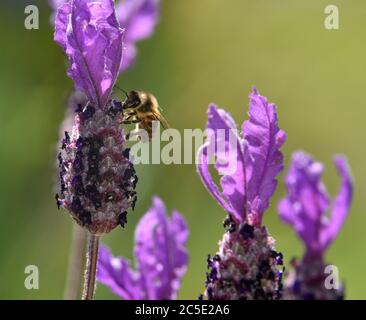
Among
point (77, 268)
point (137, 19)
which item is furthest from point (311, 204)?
point (137, 19)

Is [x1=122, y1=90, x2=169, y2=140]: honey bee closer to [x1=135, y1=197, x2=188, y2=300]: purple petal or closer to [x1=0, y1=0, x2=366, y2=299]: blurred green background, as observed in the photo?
[x1=135, y1=197, x2=188, y2=300]: purple petal

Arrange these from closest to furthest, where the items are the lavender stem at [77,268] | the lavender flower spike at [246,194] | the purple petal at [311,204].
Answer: the purple petal at [311,204] → the lavender flower spike at [246,194] → the lavender stem at [77,268]

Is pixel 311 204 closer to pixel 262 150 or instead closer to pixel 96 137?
pixel 262 150

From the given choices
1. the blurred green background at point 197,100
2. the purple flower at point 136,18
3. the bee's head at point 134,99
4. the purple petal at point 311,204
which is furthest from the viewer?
the blurred green background at point 197,100

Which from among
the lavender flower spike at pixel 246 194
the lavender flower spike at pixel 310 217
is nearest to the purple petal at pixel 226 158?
the lavender flower spike at pixel 246 194

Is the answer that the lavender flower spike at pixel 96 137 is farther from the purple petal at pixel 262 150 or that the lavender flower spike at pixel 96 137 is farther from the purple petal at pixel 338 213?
the purple petal at pixel 338 213
